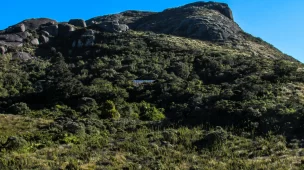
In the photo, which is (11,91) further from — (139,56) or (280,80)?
(280,80)

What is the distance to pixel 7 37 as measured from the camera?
84188 mm

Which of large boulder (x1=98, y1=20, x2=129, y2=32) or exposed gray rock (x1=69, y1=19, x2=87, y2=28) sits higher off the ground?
exposed gray rock (x1=69, y1=19, x2=87, y2=28)

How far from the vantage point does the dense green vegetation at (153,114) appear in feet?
77.8

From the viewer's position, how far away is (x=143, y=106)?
41.7 m

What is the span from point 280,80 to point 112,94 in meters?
24.1

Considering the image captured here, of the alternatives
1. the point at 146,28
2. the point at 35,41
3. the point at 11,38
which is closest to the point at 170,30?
the point at 146,28

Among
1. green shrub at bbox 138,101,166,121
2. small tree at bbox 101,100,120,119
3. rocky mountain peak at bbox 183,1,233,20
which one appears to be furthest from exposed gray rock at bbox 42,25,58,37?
rocky mountain peak at bbox 183,1,233,20

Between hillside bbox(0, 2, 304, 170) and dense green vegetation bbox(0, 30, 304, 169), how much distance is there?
0.38ft

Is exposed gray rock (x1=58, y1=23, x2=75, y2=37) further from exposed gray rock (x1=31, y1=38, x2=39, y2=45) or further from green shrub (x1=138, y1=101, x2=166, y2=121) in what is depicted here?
green shrub (x1=138, y1=101, x2=166, y2=121)

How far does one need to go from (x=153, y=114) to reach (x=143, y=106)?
3.53 meters

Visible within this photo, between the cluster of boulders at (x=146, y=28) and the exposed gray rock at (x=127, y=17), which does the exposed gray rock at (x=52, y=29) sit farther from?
the exposed gray rock at (x=127, y=17)

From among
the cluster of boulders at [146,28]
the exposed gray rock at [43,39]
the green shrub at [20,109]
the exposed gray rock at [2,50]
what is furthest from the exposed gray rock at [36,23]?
the green shrub at [20,109]

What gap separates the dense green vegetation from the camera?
2372cm

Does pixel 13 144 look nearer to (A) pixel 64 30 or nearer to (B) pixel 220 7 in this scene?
(A) pixel 64 30
